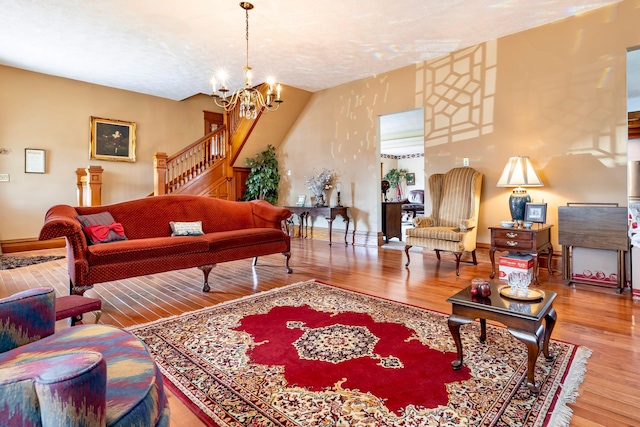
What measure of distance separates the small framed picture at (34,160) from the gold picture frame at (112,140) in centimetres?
77

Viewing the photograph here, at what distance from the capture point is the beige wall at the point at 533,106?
377 cm

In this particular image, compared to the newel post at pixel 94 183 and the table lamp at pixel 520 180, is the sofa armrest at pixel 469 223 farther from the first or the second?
the newel post at pixel 94 183

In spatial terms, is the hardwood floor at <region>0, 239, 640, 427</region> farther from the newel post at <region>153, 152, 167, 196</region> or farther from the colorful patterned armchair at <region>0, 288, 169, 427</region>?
the newel post at <region>153, 152, 167, 196</region>

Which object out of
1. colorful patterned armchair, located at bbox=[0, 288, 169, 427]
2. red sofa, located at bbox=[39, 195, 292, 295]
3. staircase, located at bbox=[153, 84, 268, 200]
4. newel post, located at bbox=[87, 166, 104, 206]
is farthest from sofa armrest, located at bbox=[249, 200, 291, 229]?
newel post, located at bbox=[87, 166, 104, 206]

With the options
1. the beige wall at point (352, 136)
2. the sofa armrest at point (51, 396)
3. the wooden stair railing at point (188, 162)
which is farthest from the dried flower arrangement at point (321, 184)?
the sofa armrest at point (51, 396)

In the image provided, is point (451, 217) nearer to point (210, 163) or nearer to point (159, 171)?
point (210, 163)

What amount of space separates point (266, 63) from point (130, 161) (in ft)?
12.9

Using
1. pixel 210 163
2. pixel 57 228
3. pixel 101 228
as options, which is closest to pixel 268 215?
pixel 101 228

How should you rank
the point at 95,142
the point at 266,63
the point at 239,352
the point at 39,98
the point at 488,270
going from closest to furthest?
the point at 239,352
the point at 488,270
the point at 266,63
the point at 39,98
the point at 95,142

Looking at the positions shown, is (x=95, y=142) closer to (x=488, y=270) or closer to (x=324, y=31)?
(x=324, y=31)

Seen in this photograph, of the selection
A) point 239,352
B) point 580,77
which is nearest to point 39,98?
point 239,352

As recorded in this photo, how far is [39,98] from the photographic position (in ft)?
20.4

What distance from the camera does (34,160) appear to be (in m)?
6.18

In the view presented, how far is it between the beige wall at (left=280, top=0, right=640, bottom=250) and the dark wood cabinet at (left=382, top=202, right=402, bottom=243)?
27 cm
